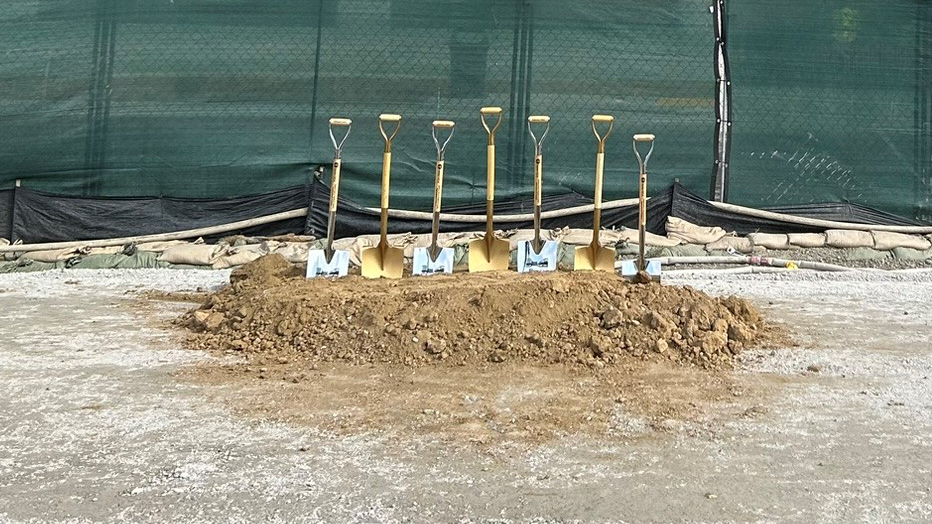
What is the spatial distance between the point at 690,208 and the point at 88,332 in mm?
5399

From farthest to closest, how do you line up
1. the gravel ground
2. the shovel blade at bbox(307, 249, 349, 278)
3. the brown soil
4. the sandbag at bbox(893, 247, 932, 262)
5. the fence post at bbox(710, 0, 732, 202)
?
the fence post at bbox(710, 0, 732, 202) < the sandbag at bbox(893, 247, 932, 262) < the shovel blade at bbox(307, 249, 349, 278) < the brown soil < the gravel ground

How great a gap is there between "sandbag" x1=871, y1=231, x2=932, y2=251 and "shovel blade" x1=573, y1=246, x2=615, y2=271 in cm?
311

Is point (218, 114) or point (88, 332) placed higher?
point (218, 114)

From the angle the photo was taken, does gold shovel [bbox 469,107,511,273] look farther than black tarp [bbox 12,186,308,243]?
No

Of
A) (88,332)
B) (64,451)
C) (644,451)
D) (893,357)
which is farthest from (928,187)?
(64,451)

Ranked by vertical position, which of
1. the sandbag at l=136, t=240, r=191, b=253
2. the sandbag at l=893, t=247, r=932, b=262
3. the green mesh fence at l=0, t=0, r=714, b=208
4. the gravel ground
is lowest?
the gravel ground

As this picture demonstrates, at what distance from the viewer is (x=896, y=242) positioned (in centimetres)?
812

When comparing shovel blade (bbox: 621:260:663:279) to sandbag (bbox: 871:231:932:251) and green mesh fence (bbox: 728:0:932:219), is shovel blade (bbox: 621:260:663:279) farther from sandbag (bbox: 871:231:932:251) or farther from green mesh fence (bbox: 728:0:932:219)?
sandbag (bbox: 871:231:932:251)

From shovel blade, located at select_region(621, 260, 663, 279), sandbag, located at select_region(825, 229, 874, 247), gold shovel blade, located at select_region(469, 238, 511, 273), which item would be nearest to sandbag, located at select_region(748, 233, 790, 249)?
sandbag, located at select_region(825, 229, 874, 247)

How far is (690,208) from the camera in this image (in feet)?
27.6

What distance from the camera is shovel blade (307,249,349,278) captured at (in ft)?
20.8

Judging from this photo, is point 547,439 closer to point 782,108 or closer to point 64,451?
point 64,451

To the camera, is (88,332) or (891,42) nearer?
(88,332)

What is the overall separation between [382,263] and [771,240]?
12.2ft
